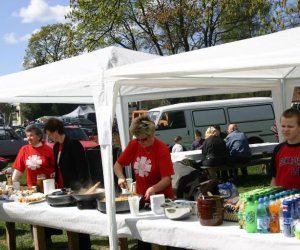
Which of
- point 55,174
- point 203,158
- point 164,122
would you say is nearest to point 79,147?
point 55,174

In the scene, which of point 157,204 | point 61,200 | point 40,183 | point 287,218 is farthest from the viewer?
point 40,183

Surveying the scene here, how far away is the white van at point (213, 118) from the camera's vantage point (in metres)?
13.9

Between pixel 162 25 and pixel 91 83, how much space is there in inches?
804

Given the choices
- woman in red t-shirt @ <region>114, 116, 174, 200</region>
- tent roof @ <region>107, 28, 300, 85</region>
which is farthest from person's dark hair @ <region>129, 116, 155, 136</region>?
tent roof @ <region>107, 28, 300, 85</region>

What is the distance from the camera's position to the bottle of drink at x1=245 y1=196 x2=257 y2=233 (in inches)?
115

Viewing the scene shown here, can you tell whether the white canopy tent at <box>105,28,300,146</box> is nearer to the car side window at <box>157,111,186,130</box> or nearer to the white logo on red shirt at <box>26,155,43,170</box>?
the white logo on red shirt at <box>26,155,43,170</box>

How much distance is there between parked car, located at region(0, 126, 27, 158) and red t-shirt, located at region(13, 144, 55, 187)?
13667 mm

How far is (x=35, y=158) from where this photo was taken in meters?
5.11

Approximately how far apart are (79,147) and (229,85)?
2275mm

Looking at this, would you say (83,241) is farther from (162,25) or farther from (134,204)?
(162,25)

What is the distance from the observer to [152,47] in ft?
86.8

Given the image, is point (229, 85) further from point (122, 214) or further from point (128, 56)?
point (122, 214)

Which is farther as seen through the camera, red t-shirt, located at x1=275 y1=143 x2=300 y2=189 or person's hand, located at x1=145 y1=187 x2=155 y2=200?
person's hand, located at x1=145 y1=187 x2=155 y2=200

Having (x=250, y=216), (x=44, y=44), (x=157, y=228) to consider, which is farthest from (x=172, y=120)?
(x=44, y=44)
